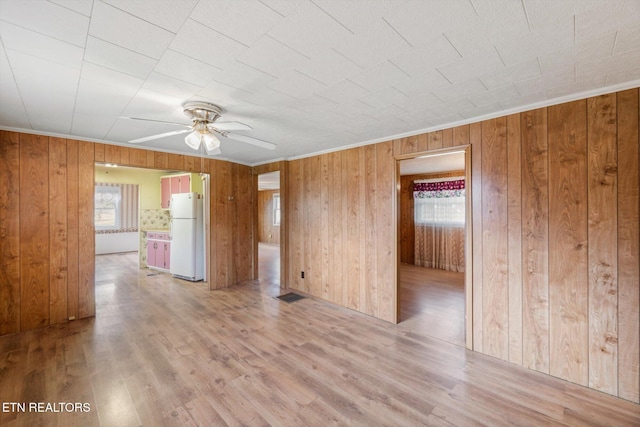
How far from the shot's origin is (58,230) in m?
3.26

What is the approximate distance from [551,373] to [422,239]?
4.62 m

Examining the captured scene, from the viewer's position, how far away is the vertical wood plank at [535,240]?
2.27 meters

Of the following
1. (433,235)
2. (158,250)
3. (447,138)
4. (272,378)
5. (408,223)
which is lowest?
(272,378)

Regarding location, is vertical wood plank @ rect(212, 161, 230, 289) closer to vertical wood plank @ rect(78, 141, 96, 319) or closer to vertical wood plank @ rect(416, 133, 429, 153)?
vertical wood plank @ rect(78, 141, 96, 319)

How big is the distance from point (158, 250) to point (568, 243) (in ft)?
23.1

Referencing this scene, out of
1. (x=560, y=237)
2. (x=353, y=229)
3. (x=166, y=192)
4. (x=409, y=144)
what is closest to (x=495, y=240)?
(x=560, y=237)

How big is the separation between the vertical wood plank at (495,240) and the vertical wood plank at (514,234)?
0.11ft

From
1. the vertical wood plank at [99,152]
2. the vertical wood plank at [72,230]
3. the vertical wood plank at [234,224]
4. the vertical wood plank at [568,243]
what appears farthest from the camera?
the vertical wood plank at [234,224]

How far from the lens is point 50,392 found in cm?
201

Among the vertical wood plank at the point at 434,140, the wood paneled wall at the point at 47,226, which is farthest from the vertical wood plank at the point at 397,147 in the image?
the wood paneled wall at the point at 47,226

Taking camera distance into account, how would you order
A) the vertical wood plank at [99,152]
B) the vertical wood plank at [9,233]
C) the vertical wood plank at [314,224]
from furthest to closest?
the vertical wood plank at [314,224] < the vertical wood plank at [99,152] < the vertical wood plank at [9,233]

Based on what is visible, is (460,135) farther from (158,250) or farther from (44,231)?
(158,250)

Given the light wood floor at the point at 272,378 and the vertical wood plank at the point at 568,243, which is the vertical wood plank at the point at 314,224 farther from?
the vertical wood plank at the point at 568,243

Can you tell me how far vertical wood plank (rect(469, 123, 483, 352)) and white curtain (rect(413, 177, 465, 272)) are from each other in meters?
3.74
